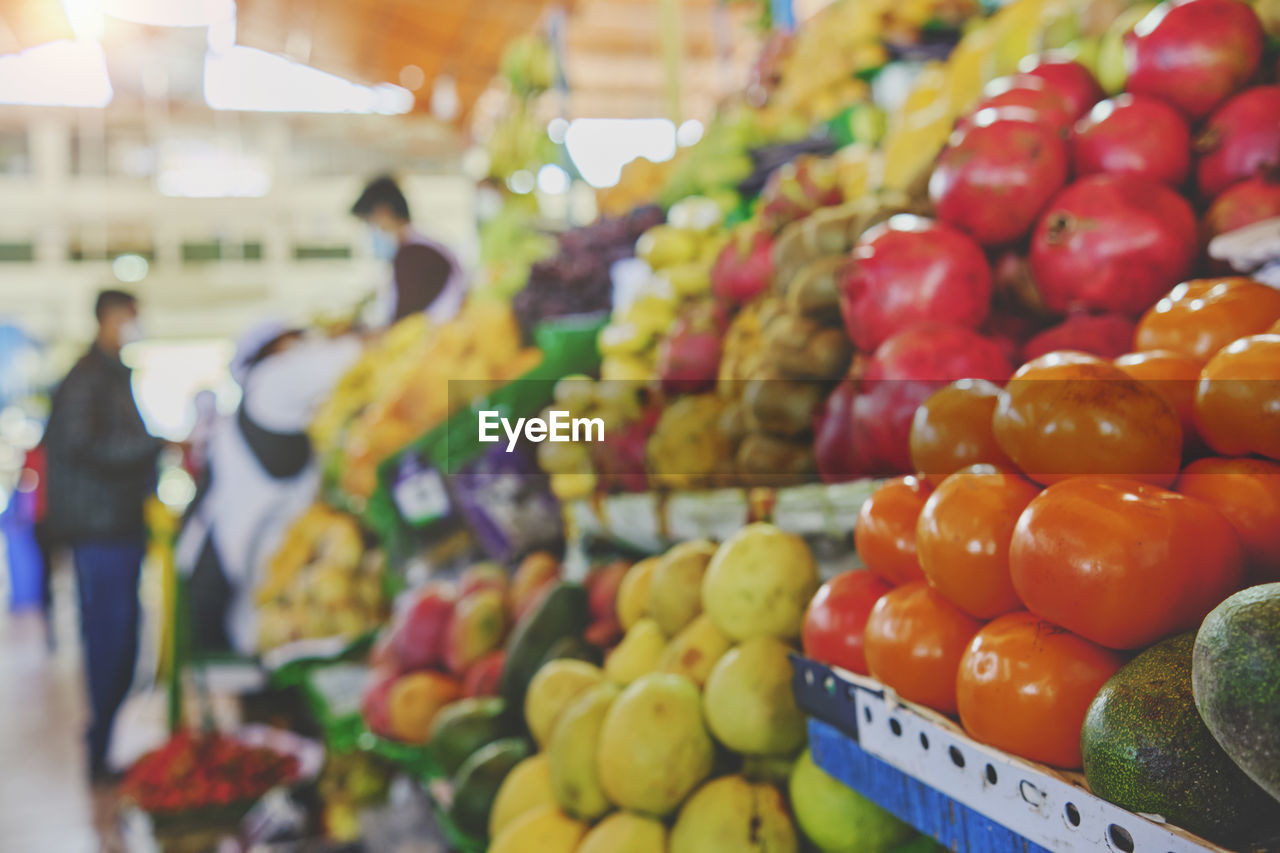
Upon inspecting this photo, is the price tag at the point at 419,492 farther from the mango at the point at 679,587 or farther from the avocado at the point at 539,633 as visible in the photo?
the mango at the point at 679,587

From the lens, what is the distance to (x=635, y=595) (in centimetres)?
185

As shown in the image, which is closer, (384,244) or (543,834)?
(543,834)

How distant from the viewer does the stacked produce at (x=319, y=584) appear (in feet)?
12.6

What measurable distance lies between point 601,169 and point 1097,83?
14.3 feet

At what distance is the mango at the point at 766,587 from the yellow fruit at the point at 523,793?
1.51ft

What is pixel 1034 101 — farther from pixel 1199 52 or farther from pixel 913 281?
pixel 913 281

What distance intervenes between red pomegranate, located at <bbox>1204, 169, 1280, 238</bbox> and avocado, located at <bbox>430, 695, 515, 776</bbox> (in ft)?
5.14

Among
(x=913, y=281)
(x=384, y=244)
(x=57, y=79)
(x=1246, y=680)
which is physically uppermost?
(x=57, y=79)

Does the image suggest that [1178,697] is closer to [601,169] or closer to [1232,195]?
[1232,195]

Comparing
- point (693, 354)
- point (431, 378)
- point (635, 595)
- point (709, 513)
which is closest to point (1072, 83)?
point (693, 354)

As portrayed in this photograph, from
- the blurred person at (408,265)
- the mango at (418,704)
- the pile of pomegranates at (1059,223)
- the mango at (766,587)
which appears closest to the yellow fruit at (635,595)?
the mango at (766,587)

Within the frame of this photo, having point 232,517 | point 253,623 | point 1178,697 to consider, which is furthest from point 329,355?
point 1178,697

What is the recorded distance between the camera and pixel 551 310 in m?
3.25

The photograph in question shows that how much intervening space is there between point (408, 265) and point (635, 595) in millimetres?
3407
